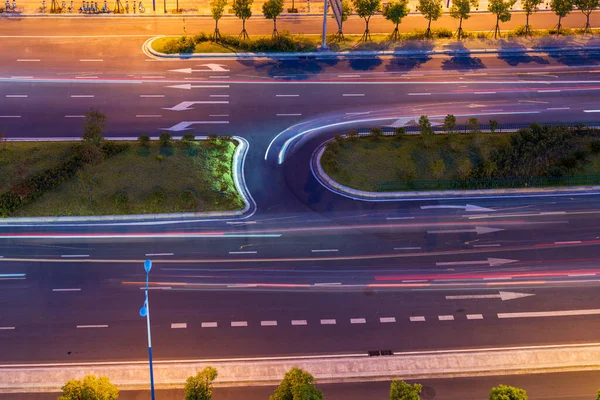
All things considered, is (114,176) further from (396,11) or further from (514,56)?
(514,56)

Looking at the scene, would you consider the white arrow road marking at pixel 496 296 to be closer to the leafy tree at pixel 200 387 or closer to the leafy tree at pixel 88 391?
the leafy tree at pixel 200 387

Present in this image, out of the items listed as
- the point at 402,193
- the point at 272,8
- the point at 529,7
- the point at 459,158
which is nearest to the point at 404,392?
the point at 402,193

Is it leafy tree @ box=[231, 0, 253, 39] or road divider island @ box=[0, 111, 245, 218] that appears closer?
road divider island @ box=[0, 111, 245, 218]

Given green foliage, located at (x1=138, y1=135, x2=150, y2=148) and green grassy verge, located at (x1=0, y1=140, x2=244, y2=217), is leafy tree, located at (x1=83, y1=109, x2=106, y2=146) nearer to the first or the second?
green grassy verge, located at (x1=0, y1=140, x2=244, y2=217)

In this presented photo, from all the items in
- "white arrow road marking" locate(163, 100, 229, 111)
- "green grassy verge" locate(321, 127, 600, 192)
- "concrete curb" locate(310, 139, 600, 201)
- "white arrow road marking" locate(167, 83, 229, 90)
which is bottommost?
"concrete curb" locate(310, 139, 600, 201)

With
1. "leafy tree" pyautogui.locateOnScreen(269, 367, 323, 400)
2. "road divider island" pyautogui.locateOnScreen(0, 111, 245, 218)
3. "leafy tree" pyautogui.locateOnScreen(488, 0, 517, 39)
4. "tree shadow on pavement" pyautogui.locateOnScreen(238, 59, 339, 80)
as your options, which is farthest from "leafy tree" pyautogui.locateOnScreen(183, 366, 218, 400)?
"leafy tree" pyautogui.locateOnScreen(488, 0, 517, 39)

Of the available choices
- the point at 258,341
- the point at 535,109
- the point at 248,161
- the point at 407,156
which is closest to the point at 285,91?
the point at 248,161
